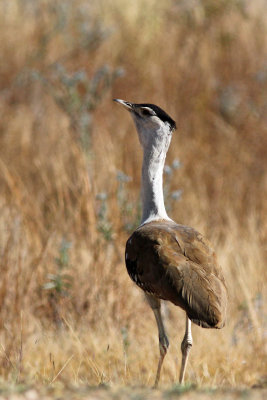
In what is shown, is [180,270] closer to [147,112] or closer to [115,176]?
[147,112]

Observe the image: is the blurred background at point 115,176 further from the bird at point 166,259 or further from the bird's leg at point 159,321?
the bird at point 166,259

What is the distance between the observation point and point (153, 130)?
4102 mm

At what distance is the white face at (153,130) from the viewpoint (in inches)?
161

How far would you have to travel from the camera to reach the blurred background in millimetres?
4543

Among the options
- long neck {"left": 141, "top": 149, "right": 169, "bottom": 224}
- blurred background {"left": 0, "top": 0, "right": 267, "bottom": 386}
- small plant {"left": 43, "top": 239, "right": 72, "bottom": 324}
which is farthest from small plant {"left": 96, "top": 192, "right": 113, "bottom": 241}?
A: long neck {"left": 141, "top": 149, "right": 169, "bottom": 224}

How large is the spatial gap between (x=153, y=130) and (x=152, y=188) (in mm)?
340

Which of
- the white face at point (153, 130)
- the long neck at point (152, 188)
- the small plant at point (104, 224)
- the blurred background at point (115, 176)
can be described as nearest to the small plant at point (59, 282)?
A: the blurred background at point (115, 176)

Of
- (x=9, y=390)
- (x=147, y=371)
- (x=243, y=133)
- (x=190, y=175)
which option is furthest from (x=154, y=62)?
(x=9, y=390)

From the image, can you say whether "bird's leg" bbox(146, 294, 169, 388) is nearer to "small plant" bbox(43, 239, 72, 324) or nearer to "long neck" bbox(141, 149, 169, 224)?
"long neck" bbox(141, 149, 169, 224)

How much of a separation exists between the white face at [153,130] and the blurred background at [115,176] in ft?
2.32

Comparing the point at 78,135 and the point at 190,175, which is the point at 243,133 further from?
the point at 78,135

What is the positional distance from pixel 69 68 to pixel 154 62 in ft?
3.70

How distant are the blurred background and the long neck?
72cm

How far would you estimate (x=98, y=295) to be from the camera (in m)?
5.03
